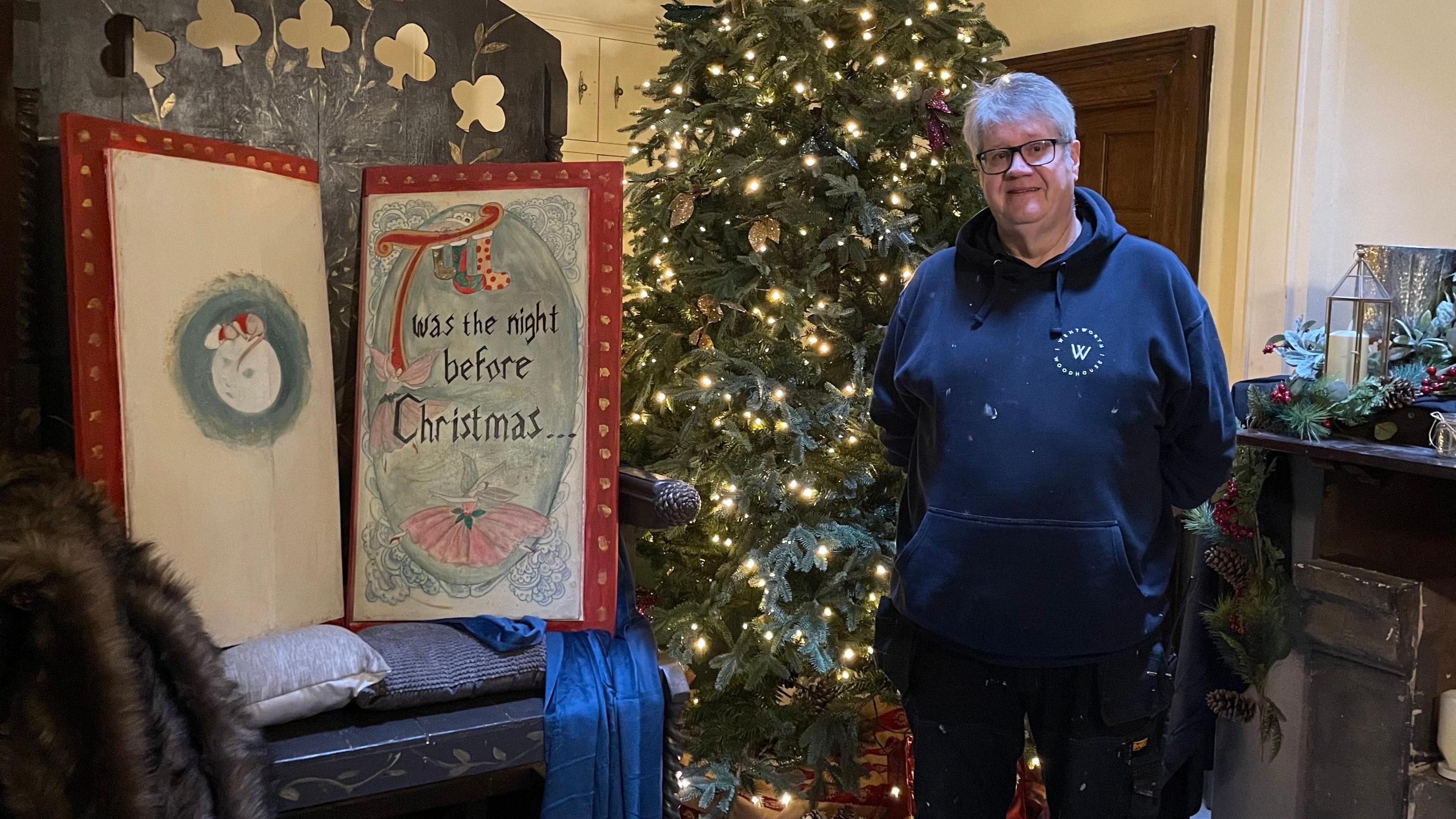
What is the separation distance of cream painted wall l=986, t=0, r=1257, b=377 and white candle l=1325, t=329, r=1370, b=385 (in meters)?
0.77

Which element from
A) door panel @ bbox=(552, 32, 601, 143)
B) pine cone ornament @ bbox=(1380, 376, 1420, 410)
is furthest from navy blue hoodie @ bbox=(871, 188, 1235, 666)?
door panel @ bbox=(552, 32, 601, 143)

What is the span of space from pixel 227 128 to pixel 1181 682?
2.23 meters

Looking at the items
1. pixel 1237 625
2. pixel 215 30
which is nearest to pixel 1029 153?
pixel 1237 625

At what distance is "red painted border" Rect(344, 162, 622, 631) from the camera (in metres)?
1.80

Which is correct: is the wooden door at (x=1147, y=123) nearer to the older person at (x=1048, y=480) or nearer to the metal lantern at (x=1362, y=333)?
the metal lantern at (x=1362, y=333)

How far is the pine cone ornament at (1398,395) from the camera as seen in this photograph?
1795mm

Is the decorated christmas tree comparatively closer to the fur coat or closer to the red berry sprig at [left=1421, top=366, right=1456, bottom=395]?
the red berry sprig at [left=1421, top=366, right=1456, bottom=395]

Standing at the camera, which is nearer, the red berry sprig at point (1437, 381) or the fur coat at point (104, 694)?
the fur coat at point (104, 694)

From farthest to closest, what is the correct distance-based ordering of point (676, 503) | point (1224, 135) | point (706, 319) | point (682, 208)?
point (1224, 135) → point (706, 319) → point (682, 208) → point (676, 503)

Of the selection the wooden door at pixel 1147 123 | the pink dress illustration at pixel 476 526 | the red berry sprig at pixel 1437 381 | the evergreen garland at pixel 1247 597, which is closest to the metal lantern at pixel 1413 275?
the red berry sprig at pixel 1437 381

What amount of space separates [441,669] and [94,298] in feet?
2.46

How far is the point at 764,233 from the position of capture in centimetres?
225

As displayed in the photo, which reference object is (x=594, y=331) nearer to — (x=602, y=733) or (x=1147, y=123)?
(x=602, y=733)

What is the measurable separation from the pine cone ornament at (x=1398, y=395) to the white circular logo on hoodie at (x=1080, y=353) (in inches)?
30.6
